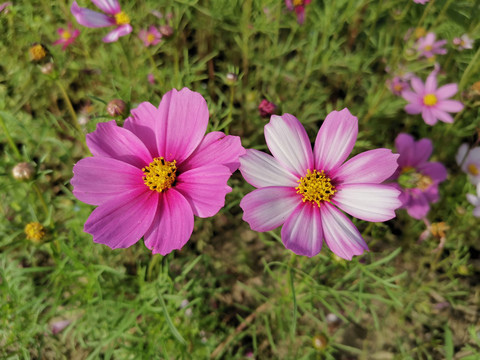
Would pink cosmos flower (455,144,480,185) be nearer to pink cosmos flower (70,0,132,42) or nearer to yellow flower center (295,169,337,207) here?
yellow flower center (295,169,337,207)

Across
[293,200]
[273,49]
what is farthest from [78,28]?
[293,200]

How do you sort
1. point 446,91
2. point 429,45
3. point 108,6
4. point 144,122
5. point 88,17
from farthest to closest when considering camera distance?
1. point 429,45
2. point 446,91
3. point 108,6
4. point 88,17
5. point 144,122

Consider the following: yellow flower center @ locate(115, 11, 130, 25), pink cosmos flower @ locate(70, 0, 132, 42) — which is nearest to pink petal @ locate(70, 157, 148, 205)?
pink cosmos flower @ locate(70, 0, 132, 42)

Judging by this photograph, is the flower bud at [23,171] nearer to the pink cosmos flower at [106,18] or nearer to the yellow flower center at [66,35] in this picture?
the pink cosmos flower at [106,18]

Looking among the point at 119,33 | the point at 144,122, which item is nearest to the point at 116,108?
the point at 144,122

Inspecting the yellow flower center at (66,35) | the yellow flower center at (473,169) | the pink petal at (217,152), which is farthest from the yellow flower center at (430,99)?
the yellow flower center at (66,35)

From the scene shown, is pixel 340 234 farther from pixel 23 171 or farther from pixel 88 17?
pixel 88 17
